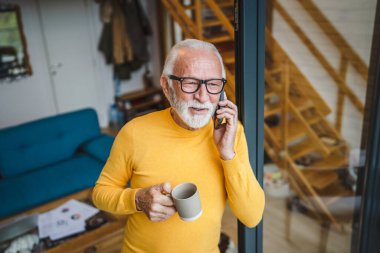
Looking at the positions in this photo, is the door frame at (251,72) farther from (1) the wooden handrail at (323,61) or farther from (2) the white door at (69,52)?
(2) the white door at (69,52)

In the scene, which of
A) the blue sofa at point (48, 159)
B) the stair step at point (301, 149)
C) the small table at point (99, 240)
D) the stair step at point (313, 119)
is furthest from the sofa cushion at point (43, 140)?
the stair step at point (313, 119)

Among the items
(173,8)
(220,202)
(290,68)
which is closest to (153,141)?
(220,202)

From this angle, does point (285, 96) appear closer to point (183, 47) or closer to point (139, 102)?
point (183, 47)

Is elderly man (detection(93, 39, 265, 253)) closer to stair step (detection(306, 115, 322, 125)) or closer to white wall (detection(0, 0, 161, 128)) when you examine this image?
stair step (detection(306, 115, 322, 125))

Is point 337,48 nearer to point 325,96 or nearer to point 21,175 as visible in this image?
point 325,96

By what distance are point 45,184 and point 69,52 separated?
2420mm

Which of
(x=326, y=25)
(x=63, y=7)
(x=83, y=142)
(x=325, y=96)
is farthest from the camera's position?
(x=63, y=7)

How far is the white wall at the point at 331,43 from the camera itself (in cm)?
170

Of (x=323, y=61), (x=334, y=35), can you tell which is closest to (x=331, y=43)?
(x=334, y=35)

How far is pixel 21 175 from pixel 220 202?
2.14 meters

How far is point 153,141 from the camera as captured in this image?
3.43 feet

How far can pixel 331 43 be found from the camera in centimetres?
229

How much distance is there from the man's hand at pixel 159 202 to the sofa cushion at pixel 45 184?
181cm

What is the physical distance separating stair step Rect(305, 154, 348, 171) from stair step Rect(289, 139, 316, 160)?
0.40 ft
